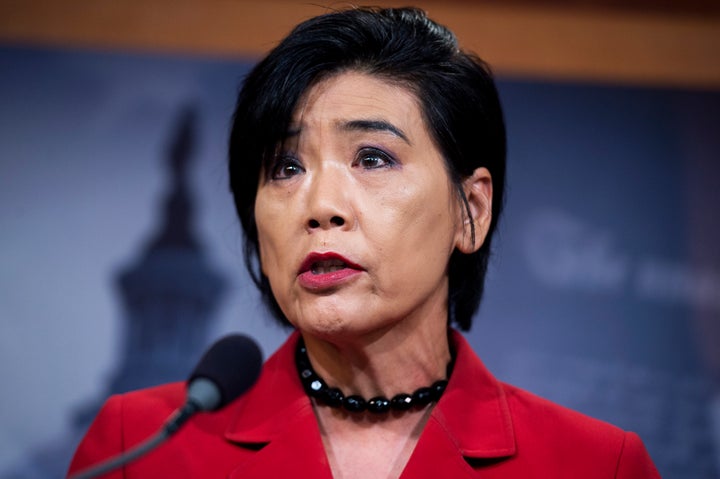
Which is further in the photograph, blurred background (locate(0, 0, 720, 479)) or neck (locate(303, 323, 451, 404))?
blurred background (locate(0, 0, 720, 479))

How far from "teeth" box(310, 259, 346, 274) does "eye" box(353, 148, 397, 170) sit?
0.60 ft

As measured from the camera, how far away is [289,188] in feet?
5.31

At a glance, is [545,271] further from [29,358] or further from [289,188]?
[29,358]

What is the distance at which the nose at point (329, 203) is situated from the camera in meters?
1.51

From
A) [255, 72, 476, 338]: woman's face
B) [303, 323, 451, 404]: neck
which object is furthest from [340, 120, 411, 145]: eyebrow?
[303, 323, 451, 404]: neck

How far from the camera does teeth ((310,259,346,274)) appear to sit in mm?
1523

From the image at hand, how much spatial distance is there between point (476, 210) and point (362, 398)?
1.43ft

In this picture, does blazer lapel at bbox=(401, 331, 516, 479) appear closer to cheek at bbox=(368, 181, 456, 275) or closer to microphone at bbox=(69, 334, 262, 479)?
cheek at bbox=(368, 181, 456, 275)

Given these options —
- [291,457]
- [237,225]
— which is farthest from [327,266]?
[237,225]

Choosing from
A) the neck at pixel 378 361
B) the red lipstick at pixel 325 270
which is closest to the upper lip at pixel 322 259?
the red lipstick at pixel 325 270

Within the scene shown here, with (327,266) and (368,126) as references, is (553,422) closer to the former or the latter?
(327,266)

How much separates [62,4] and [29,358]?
976 millimetres

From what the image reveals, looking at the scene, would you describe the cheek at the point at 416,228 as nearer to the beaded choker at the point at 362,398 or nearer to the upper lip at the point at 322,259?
the upper lip at the point at 322,259

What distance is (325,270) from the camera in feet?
5.02
